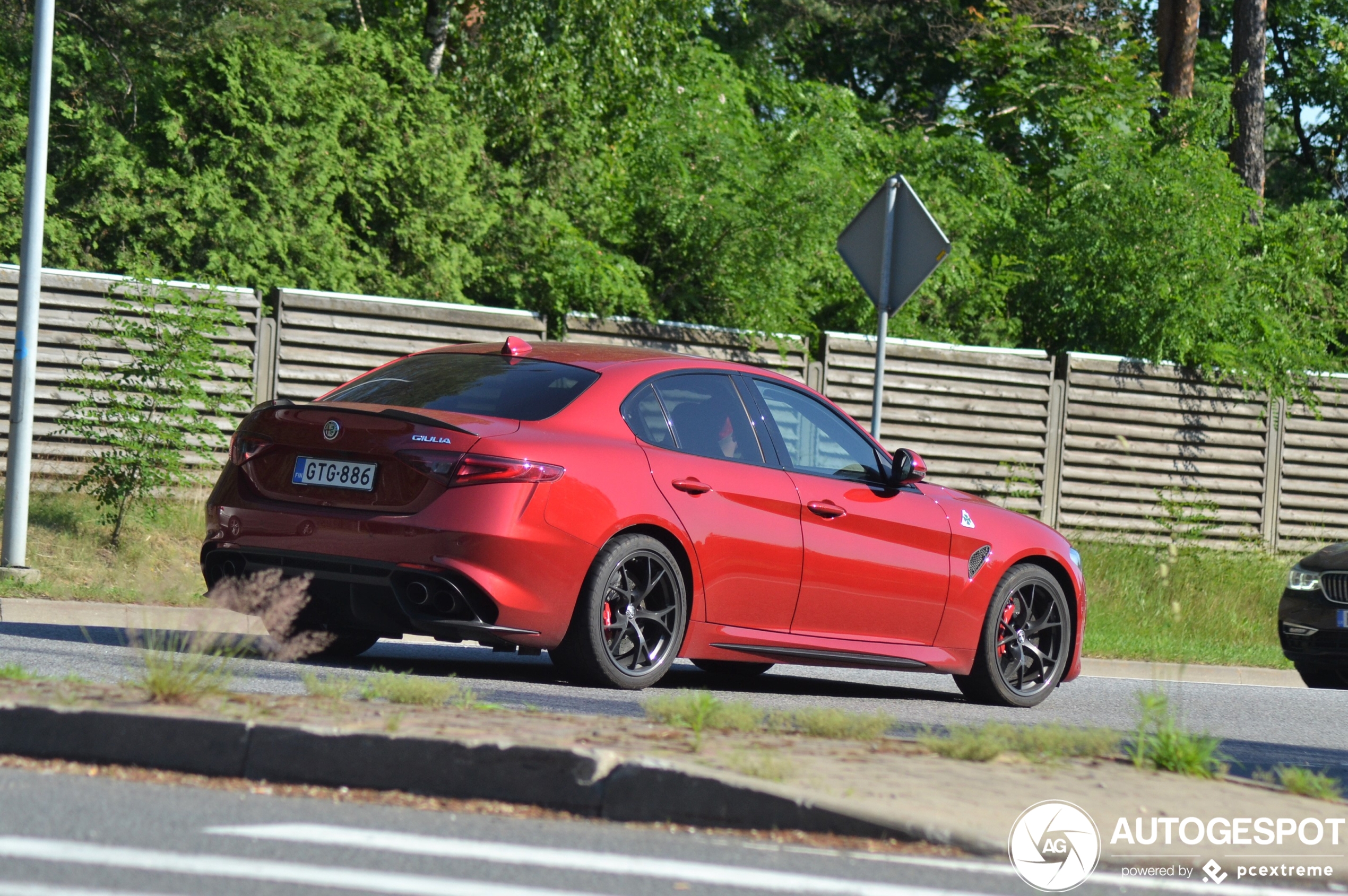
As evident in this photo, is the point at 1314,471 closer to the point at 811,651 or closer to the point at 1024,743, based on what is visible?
the point at 811,651

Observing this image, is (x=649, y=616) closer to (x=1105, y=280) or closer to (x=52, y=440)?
(x=52, y=440)

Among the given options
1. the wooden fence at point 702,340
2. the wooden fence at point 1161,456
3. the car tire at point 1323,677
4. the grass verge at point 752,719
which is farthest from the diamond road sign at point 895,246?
the grass verge at point 752,719

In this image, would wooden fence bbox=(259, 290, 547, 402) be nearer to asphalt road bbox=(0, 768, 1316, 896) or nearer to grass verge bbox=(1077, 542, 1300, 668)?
grass verge bbox=(1077, 542, 1300, 668)

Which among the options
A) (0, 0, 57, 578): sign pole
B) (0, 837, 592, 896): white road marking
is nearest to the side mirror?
(0, 837, 592, 896): white road marking

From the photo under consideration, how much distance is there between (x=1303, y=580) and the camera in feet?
37.5

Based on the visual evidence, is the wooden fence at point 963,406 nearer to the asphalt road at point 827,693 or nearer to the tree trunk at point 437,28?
the asphalt road at point 827,693

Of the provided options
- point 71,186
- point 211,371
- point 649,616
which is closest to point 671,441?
point 649,616

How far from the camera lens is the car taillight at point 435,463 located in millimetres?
6598

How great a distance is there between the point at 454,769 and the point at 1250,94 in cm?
2031

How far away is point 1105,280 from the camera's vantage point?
57.1 feet

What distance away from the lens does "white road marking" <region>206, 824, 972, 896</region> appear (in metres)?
3.93

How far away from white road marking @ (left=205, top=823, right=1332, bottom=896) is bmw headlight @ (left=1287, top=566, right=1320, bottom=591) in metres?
7.61

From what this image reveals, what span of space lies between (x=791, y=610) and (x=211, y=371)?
20.1 ft

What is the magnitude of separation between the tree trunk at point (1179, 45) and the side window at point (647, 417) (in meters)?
16.0
